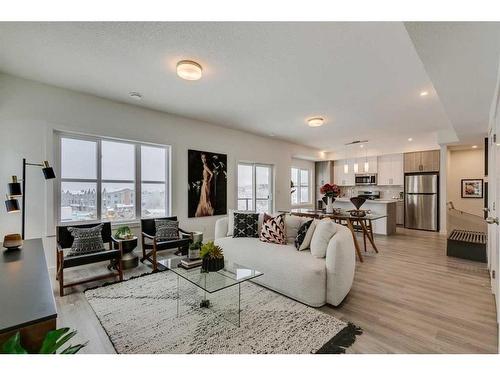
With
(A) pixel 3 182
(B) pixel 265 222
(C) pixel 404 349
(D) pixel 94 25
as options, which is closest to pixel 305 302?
(C) pixel 404 349

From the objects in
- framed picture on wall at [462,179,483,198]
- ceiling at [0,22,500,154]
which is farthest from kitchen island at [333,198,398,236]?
framed picture on wall at [462,179,483,198]

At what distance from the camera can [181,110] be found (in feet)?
14.4

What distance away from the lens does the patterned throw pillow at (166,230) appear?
3.87 metres

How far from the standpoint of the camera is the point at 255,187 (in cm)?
642

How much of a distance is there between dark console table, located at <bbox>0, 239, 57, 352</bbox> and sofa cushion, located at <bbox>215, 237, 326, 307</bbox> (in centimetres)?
199

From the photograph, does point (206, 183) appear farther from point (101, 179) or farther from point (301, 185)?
point (301, 185)

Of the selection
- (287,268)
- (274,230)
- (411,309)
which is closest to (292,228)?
(274,230)

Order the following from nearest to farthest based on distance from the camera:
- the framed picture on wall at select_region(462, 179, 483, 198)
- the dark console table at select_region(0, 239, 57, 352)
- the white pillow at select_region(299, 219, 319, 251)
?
the dark console table at select_region(0, 239, 57, 352), the white pillow at select_region(299, 219, 319, 251), the framed picture on wall at select_region(462, 179, 483, 198)

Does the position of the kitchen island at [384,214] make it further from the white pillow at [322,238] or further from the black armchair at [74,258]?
the black armchair at [74,258]

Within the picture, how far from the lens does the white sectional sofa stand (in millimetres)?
2373

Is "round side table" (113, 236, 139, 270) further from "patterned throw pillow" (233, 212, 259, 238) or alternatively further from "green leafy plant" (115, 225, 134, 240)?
"patterned throw pillow" (233, 212, 259, 238)

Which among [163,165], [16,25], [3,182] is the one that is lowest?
[3,182]
